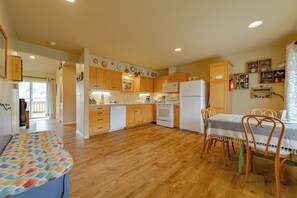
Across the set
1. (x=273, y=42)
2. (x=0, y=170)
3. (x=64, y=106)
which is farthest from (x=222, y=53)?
(x=64, y=106)

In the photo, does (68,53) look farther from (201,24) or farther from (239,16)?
(239,16)

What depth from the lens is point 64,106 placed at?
5.40m

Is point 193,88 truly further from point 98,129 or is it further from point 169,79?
point 98,129

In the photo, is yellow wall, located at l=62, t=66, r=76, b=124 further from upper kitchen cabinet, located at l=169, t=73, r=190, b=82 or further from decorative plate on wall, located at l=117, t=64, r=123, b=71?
upper kitchen cabinet, located at l=169, t=73, r=190, b=82

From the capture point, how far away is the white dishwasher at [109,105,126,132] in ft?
13.6

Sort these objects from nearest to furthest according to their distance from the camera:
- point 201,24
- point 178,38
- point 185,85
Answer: point 201,24 → point 178,38 → point 185,85

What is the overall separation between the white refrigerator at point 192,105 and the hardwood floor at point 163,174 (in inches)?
47.4

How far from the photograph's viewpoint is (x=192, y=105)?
4.09 m

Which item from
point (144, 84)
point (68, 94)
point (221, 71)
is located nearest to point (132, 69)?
point (144, 84)

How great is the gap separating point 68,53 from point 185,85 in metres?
3.72

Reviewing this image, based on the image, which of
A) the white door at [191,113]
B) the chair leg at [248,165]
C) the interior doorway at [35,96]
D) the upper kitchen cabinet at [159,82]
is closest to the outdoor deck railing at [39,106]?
the interior doorway at [35,96]

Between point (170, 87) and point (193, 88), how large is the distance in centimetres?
121

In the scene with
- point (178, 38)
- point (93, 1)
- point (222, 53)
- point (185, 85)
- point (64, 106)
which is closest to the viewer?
point (93, 1)

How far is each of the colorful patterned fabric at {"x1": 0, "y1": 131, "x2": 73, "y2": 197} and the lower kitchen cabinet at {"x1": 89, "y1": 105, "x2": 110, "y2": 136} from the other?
85.7 inches
